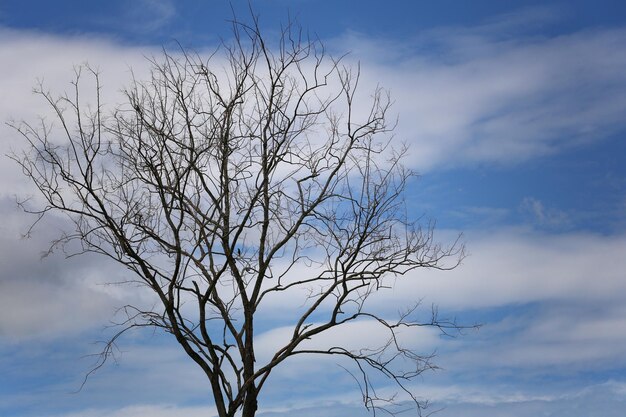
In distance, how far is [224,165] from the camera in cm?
1107

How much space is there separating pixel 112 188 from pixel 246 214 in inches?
65.9

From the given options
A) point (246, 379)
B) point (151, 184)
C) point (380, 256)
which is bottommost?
point (246, 379)

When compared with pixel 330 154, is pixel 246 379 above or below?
below

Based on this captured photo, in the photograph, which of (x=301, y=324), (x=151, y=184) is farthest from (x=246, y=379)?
(x=151, y=184)

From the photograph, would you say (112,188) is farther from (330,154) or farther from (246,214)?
(330,154)

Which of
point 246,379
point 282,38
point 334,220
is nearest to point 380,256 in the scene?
point 334,220

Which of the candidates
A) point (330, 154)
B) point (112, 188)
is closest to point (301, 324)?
point (330, 154)

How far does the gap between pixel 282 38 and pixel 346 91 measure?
1.01 metres

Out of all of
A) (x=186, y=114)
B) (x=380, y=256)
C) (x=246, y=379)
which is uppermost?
(x=186, y=114)

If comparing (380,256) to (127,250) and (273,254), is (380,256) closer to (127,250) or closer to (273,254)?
(273,254)

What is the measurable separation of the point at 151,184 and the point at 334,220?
2264 mm

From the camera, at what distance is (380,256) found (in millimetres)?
11141

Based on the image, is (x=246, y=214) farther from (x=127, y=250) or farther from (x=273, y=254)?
(x=127, y=250)

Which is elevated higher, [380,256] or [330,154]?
[330,154]
